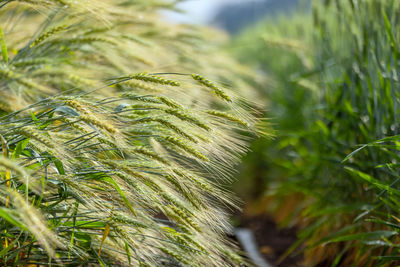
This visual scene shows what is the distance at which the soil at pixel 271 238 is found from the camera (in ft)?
9.52

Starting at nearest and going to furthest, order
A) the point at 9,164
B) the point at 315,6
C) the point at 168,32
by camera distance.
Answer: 1. the point at 9,164
2. the point at 315,6
3. the point at 168,32

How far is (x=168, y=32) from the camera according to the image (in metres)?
3.84

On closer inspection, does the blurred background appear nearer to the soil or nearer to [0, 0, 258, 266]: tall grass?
the soil

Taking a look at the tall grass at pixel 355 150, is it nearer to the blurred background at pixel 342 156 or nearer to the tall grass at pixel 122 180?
the blurred background at pixel 342 156

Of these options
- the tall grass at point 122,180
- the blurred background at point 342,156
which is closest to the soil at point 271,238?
the blurred background at point 342,156

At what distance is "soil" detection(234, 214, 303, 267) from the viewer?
9.52 feet

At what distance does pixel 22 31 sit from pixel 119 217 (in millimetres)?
1951

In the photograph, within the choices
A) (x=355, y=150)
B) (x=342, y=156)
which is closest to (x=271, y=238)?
(x=342, y=156)

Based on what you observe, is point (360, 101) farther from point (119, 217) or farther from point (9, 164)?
point (9, 164)

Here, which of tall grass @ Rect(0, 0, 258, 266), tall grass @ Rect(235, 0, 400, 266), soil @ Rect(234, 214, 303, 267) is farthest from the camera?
soil @ Rect(234, 214, 303, 267)

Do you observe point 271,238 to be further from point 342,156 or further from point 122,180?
point 122,180

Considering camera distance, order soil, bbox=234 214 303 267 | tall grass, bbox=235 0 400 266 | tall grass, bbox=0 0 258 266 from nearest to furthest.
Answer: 1. tall grass, bbox=0 0 258 266
2. tall grass, bbox=235 0 400 266
3. soil, bbox=234 214 303 267

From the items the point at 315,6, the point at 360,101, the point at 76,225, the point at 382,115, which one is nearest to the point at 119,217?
the point at 76,225

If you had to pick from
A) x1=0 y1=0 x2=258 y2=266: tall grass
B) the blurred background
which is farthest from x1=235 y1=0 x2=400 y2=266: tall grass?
x1=0 y1=0 x2=258 y2=266: tall grass
